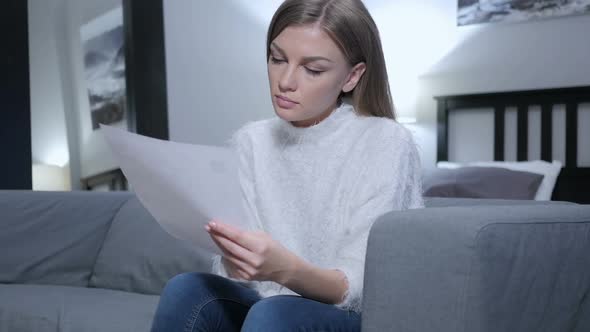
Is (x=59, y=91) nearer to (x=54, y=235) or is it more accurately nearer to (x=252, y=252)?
(x=54, y=235)

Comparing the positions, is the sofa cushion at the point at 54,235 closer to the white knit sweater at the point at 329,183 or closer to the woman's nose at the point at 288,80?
the white knit sweater at the point at 329,183

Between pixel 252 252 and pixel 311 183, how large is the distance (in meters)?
0.31

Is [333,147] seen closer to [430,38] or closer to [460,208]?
[460,208]

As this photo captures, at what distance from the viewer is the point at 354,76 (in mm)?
1174

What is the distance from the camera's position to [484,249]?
88 centimetres

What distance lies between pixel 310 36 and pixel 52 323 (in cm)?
106

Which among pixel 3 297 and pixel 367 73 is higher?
pixel 367 73

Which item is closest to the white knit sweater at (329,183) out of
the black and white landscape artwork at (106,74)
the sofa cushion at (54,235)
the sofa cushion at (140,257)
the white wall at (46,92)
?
the sofa cushion at (140,257)

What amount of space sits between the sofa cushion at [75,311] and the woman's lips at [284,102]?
29.1 inches

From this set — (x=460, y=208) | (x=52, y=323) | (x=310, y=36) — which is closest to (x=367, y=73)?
(x=310, y=36)

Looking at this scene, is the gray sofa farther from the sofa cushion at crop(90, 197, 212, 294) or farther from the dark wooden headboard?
the dark wooden headboard

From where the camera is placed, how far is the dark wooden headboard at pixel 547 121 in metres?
3.39

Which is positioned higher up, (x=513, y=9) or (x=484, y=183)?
(x=513, y=9)

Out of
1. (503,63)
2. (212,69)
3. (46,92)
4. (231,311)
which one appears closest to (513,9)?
(503,63)
